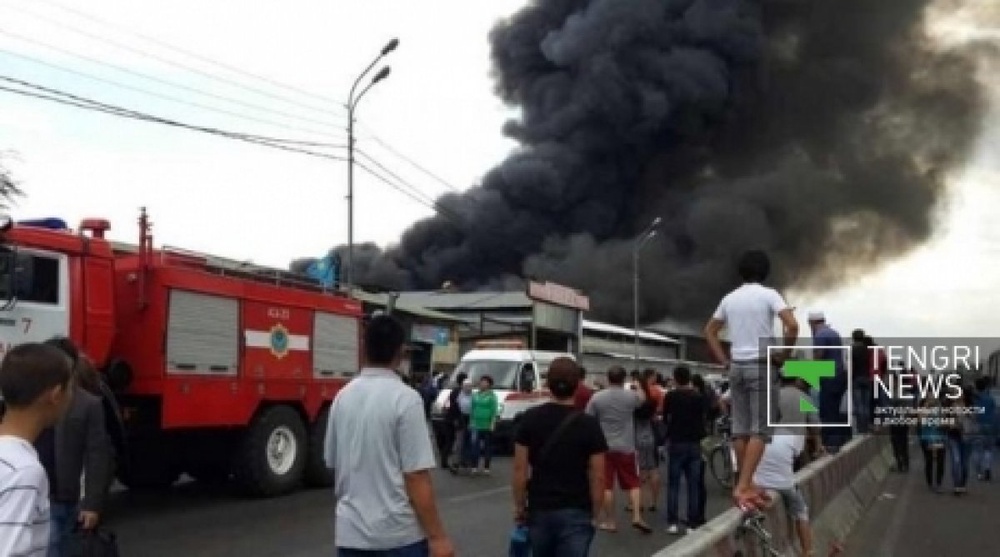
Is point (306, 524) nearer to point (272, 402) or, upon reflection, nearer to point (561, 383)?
point (272, 402)

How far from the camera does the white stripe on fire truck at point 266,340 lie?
40.0 feet

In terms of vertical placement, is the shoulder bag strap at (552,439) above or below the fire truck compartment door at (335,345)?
below

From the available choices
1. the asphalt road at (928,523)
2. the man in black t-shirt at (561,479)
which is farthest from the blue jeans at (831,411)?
the man in black t-shirt at (561,479)

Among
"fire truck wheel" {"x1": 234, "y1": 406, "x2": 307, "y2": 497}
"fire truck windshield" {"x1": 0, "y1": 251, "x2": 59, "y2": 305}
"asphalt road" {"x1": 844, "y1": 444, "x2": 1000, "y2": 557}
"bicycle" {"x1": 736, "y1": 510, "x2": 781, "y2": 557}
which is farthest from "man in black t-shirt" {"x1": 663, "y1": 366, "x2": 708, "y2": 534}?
"fire truck windshield" {"x1": 0, "y1": 251, "x2": 59, "y2": 305}

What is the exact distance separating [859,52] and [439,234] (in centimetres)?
2429

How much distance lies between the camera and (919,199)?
56.6 m

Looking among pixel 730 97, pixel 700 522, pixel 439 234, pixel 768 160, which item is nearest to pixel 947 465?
pixel 700 522

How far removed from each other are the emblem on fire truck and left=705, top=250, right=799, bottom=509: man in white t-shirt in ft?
22.4

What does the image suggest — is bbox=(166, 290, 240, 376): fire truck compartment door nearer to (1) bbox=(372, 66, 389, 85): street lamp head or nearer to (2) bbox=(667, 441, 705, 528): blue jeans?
(2) bbox=(667, 441, 705, 528): blue jeans

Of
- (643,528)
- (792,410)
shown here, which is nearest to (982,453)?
(643,528)

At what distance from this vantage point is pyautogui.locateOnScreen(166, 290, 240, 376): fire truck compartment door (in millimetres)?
11070

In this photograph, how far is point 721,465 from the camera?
14875mm

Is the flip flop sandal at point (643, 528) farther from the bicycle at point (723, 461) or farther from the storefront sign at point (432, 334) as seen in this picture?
the storefront sign at point (432, 334)

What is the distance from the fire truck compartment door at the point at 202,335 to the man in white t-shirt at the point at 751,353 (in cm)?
607
